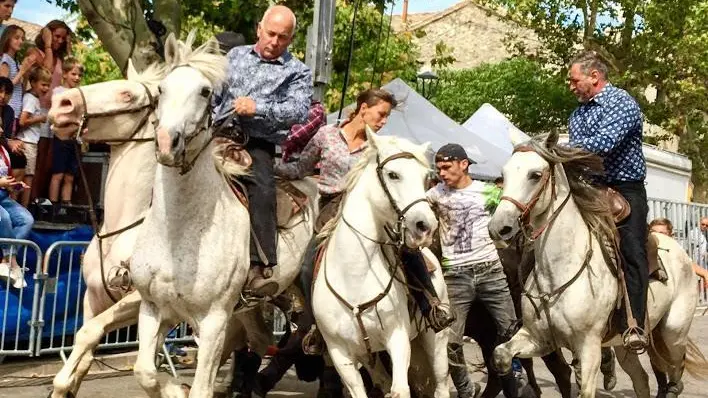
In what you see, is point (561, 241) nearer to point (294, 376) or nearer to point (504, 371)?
point (504, 371)

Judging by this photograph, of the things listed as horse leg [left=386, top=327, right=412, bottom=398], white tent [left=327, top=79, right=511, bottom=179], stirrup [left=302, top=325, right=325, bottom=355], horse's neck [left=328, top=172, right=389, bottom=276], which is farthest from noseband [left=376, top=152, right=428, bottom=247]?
white tent [left=327, top=79, right=511, bottom=179]

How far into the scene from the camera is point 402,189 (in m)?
6.36

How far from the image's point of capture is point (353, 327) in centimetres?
659

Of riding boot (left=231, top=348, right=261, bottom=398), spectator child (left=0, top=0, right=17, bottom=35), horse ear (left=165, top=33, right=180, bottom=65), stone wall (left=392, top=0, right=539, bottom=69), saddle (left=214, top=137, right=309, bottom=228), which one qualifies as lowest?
riding boot (left=231, top=348, right=261, bottom=398)

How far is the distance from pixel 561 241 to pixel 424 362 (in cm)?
132

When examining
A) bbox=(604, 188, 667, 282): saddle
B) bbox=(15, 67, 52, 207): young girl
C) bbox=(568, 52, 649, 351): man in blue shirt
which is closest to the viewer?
bbox=(568, 52, 649, 351): man in blue shirt

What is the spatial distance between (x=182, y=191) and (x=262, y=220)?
0.72 metres

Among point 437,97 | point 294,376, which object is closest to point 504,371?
point 294,376

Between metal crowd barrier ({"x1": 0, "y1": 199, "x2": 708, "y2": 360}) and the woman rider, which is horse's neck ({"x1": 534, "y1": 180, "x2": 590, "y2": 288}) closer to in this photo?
the woman rider

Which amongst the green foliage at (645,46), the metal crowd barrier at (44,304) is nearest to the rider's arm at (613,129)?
the metal crowd barrier at (44,304)

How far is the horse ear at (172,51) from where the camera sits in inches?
251

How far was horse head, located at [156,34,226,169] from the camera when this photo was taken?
573 centimetres

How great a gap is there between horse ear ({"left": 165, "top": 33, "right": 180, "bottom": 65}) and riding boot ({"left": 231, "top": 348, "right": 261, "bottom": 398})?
321 cm

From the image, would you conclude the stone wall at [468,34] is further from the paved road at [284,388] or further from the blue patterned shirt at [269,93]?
the blue patterned shirt at [269,93]
